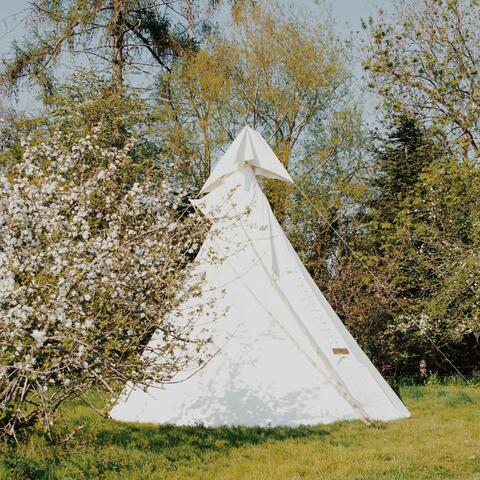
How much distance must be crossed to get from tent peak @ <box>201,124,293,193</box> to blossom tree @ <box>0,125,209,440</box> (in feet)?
10.3

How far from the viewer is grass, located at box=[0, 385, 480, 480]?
519 centimetres

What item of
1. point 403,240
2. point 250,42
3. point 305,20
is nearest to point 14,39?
point 250,42

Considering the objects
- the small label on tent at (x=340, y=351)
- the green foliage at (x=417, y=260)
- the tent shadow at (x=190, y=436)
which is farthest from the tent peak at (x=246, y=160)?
the tent shadow at (x=190, y=436)

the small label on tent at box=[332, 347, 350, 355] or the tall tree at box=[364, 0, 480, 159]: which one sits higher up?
the tall tree at box=[364, 0, 480, 159]

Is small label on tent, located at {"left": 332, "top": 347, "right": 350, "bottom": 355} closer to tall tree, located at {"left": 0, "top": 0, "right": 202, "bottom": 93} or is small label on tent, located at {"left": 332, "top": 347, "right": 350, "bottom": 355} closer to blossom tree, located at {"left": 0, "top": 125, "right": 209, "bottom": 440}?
blossom tree, located at {"left": 0, "top": 125, "right": 209, "bottom": 440}

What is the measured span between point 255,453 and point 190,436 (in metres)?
0.85

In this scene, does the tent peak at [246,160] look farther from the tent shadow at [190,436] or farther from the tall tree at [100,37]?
the tall tree at [100,37]

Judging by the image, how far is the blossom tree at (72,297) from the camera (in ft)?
15.0

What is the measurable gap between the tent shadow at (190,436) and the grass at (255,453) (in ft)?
0.03

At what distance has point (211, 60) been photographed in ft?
56.2

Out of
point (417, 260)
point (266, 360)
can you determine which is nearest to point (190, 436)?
point (266, 360)

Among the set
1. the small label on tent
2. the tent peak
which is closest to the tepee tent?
the small label on tent

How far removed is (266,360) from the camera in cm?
734

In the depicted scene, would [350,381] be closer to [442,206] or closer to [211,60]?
[442,206]
